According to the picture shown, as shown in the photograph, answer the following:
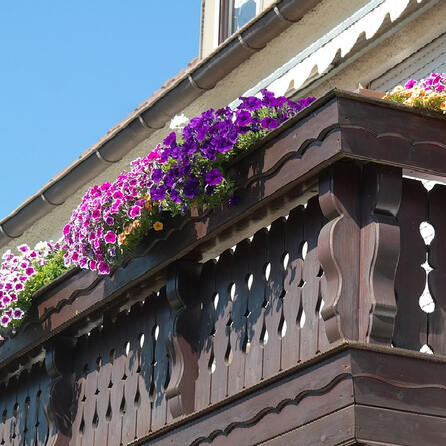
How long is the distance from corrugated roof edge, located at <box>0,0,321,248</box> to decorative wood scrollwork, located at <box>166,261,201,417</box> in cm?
270

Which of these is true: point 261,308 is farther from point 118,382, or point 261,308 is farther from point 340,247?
point 118,382

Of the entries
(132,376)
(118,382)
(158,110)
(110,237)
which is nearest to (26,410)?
(118,382)

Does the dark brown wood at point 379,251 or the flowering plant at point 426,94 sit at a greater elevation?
the flowering plant at point 426,94

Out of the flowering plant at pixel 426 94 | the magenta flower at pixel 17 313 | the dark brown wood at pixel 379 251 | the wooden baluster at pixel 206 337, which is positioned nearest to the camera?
the dark brown wood at pixel 379 251

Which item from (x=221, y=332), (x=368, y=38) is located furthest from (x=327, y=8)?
(x=221, y=332)

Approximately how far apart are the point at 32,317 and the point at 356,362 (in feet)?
13.0

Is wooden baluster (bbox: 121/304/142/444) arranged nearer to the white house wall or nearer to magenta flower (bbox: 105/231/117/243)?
magenta flower (bbox: 105/231/117/243)

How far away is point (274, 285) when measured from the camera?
7.44 metres

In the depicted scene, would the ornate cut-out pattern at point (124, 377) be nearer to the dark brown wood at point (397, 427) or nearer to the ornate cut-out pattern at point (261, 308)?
the ornate cut-out pattern at point (261, 308)

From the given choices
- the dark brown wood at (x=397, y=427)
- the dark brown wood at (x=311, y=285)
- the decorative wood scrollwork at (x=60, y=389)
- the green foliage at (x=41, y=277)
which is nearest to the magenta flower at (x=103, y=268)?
the decorative wood scrollwork at (x=60, y=389)

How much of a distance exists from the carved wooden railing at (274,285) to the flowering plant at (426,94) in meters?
0.09

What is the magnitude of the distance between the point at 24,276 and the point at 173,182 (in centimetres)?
250

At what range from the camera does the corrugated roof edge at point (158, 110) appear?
10.3 m

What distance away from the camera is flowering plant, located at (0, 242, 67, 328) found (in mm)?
9883
